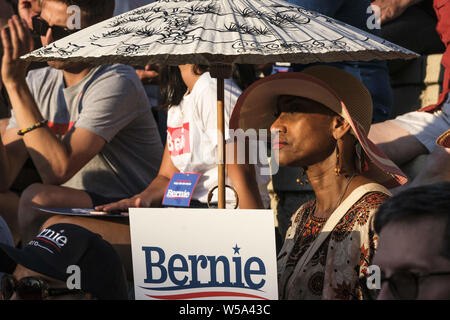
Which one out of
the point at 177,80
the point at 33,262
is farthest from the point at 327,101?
the point at 177,80

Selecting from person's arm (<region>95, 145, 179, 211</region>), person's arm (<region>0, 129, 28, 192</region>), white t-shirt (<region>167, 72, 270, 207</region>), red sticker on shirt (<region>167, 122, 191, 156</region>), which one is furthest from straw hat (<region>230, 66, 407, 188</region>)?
person's arm (<region>0, 129, 28, 192</region>)

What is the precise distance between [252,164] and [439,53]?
195 centimetres

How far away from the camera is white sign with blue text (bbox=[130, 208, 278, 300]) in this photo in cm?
254

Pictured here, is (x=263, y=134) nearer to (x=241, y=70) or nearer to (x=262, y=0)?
(x=262, y=0)

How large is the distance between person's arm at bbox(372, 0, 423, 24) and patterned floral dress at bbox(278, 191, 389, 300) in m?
2.19

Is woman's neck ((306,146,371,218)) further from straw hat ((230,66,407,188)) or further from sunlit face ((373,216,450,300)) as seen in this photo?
sunlit face ((373,216,450,300))

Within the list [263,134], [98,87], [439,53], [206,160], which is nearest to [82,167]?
[98,87]

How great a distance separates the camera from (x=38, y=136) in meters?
4.11

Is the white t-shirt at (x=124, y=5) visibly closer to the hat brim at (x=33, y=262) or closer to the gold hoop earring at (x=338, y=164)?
the gold hoop earring at (x=338, y=164)

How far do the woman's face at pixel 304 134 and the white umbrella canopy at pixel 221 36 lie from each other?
202mm

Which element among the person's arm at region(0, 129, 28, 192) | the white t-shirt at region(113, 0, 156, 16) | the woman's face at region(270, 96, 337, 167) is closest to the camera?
the woman's face at region(270, 96, 337, 167)

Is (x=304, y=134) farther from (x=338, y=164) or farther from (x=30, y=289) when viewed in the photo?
(x=30, y=289)

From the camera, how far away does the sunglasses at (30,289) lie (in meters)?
2.61

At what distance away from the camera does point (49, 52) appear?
9.61ft
